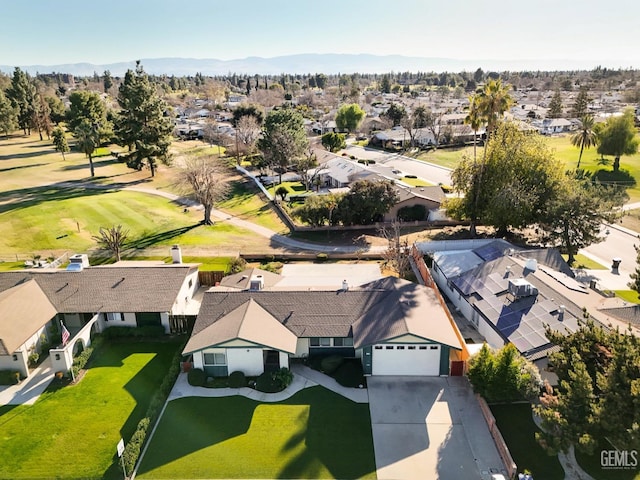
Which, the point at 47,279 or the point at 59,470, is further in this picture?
the point at 47,279

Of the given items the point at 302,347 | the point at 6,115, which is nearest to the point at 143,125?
the point at 6,115

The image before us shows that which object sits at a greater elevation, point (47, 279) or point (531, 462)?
point (47, 279)

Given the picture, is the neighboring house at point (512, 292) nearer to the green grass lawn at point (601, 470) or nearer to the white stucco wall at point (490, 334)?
the white stucco wall at point (490, 334)

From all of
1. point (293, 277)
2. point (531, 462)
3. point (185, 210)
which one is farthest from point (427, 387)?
point (185, 210)

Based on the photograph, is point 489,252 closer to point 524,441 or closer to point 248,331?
point 524,441

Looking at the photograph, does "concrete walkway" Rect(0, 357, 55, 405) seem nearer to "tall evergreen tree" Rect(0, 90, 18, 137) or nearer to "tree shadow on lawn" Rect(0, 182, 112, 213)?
"tree shadow on lawn" Rect(0, 182, 112, 213)

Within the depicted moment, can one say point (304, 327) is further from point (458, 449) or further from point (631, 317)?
point (631, 317)

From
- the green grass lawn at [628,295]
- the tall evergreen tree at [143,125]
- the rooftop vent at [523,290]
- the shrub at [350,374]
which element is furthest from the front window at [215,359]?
the tall evergreen tree at [143,125]
